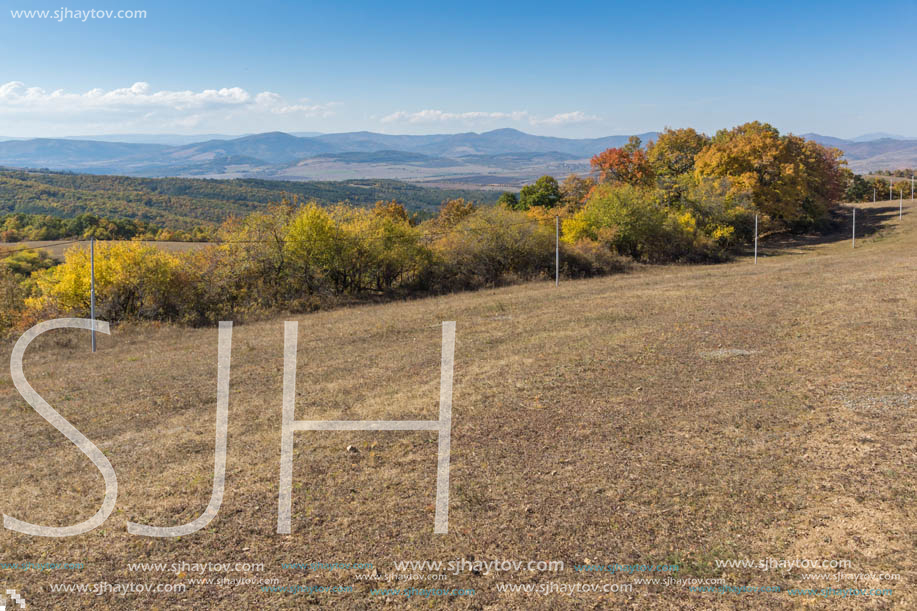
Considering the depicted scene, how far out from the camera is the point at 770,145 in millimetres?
50344

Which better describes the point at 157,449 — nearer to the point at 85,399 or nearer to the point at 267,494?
the point at 267,494

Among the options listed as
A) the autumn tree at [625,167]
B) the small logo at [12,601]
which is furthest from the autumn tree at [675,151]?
the small logo at [12,601]

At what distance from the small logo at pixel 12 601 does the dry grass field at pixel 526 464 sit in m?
0.10

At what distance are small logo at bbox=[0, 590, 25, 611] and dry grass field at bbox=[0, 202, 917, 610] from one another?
0.33ft

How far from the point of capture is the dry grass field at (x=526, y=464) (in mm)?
5227

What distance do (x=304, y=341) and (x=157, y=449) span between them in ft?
30.0

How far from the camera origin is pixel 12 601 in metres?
4.94

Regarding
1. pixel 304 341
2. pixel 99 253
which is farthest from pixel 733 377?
pixel 99 253

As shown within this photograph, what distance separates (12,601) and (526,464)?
17.6 feet

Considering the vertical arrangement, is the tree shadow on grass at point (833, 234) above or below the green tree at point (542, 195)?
below

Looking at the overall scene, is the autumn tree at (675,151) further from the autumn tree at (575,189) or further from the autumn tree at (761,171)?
the autumn tree at (575,189)

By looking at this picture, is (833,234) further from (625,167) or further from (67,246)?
(67,246)

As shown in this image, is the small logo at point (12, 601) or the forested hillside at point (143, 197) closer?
the small logo at point (12, 601)

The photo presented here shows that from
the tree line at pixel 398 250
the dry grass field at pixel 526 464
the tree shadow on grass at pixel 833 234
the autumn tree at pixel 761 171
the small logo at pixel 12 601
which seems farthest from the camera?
the autumn tree at pixel 761 171
